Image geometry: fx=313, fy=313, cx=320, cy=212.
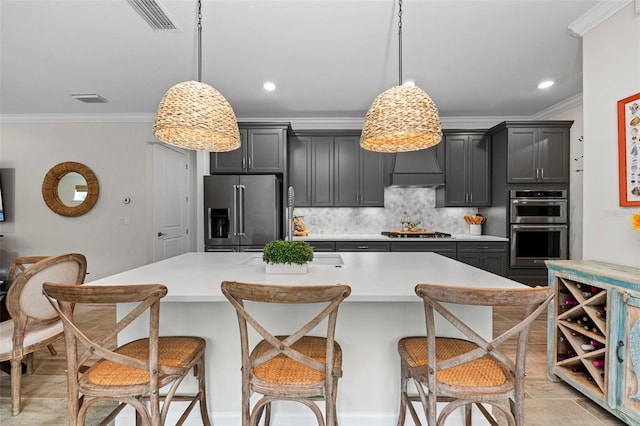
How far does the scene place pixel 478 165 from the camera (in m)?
4.45

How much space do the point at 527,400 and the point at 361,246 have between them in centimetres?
237

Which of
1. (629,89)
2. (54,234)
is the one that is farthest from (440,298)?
(54,234)

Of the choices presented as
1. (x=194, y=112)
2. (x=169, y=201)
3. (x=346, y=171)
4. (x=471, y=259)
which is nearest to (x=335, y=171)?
(x=346, y=171)

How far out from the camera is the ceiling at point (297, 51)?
2277 millimetres

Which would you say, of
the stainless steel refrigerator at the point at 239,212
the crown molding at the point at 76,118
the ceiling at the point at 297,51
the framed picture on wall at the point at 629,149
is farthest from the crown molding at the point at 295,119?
the framed picture on wall at the point at 629,149

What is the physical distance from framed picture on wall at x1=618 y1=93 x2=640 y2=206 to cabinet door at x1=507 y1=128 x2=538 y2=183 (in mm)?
1964

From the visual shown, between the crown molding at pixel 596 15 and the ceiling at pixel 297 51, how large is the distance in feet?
0.21

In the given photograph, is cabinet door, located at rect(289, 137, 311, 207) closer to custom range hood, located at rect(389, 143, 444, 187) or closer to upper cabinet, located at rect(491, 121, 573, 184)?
custom range hood, located at rect(389, 143, 444, 187)

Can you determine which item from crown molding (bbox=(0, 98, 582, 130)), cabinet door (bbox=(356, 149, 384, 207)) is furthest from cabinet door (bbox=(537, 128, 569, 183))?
cabinet door (bbox=(356, 149, 384, 207))

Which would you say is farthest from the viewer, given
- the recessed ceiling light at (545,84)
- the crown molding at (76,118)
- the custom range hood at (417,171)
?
the crown molding at (76,118)

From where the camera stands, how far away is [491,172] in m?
4.42

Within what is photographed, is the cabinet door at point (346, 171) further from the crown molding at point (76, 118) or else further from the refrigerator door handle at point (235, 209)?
the crown molding at point (76, 118)

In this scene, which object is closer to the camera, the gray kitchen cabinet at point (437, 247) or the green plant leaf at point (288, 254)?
the green plant leaf at point (288, 254)

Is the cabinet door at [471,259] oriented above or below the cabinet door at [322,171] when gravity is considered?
below
